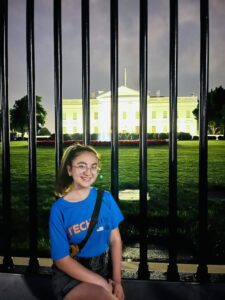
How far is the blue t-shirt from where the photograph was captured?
4.91 feet

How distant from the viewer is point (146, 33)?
1.62 metres

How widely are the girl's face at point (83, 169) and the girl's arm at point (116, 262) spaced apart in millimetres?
267

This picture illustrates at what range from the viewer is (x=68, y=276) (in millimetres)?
1522

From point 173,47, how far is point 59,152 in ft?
2.43

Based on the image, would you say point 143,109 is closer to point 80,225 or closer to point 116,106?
point 116,106

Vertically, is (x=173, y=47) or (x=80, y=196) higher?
(x=173, y=47)

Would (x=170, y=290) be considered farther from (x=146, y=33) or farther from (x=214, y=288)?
(x=146, y=33)

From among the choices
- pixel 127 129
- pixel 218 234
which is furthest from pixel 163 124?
pixel 218 234

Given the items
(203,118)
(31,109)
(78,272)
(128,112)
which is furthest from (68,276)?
(128,112)

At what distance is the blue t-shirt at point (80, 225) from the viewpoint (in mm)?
1496

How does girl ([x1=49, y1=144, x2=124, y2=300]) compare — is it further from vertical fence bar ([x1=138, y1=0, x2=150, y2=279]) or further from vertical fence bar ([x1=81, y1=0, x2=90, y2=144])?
vertical fence bar ([x1=81, y1=0, x2=90, y2=144])

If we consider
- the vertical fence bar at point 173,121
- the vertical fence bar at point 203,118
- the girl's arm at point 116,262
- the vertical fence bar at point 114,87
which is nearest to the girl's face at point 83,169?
the vertical fence bar at point 114,87

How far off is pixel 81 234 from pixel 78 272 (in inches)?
6.2

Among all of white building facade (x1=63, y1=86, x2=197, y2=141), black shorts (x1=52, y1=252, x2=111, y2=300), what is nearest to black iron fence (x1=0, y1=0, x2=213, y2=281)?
black shorts (x1=52, y1=252, x2=111, y2=300)
